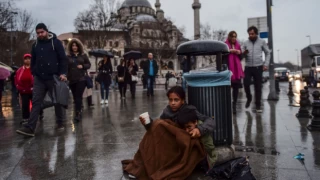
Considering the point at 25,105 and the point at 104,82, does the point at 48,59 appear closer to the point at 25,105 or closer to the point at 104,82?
the point at 25,105

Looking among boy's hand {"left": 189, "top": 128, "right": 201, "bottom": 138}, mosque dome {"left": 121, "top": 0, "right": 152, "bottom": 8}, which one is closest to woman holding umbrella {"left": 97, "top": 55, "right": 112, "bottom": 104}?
boy's hand {"left": 189, "top": 128, "right": 201, "bottom": 138}

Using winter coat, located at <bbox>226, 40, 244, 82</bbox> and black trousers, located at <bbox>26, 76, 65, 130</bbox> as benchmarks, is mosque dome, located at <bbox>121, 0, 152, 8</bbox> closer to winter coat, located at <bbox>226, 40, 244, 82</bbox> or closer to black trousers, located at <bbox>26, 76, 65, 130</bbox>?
winter coat, located at <bbox>226, 40, 244, 82</bbox>

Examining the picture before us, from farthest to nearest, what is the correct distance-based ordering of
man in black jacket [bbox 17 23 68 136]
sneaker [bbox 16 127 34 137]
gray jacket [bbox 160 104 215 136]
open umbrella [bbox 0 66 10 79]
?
open umbrella [bbox 0 66 10 79]
man in black jacket [bbox 17 23 68 136]
sneaker [bbox 16 127 34 137]
gray jacket [bbox 160 104 215 136]

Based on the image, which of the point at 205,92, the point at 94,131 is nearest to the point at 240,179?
the point at 205,92

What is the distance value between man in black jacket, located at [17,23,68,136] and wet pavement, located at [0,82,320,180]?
1.95 ft

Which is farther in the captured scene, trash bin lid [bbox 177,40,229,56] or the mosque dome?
the mosque dome

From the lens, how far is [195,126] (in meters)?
3.59

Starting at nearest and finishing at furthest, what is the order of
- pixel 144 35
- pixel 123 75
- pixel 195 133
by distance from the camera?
1. pixel 195 133
2. pixel 123 75
3. pixel 144 35

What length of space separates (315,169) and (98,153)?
9.21 feet

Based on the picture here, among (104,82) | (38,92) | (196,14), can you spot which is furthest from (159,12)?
(38,92)

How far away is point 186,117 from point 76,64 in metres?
5.51

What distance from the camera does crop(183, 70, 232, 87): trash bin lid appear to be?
3.84m

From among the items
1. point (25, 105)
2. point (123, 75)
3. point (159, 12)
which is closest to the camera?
point (25, 105)

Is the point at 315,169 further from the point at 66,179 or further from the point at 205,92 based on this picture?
the point at 66,179
